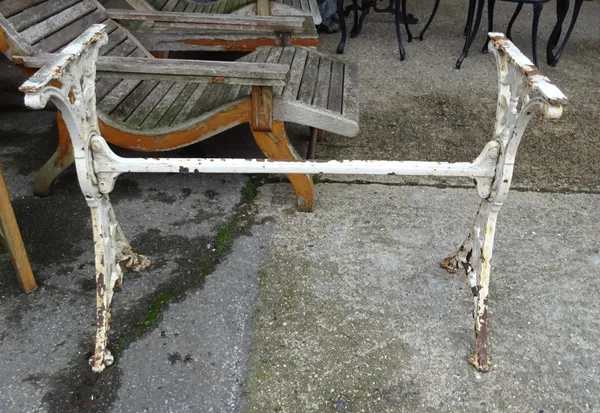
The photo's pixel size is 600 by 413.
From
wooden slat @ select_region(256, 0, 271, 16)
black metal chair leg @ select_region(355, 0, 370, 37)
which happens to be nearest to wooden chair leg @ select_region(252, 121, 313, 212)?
wooden slat @ select_region(256, 0, 271, 16)

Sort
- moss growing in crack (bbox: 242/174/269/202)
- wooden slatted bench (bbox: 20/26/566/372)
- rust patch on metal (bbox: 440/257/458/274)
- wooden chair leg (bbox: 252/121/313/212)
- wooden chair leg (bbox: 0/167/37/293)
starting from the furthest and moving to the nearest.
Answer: moss growing in crack (bbox: 242/174/269/202)
wooden chair leg (bbox: 252/121/313/212)
rust patch on metal (bbox: 440/257/458/274)
wooden chair leg (bbox: 0/167/37/293)
wooden slatted bench (bbox: 20/26/566/372)

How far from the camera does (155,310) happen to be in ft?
6.88

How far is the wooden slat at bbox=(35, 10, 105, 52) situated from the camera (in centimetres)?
260

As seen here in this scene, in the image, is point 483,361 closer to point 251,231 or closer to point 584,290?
point 584,290

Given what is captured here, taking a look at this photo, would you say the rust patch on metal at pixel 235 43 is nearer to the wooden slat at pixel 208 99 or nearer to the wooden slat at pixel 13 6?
the wooden slat at pixel 208 99

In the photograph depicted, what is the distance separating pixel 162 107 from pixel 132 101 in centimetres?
17

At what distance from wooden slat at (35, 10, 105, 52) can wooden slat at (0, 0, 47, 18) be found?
0.56ft

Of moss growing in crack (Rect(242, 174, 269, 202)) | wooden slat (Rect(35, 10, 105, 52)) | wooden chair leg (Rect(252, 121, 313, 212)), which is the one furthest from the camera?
moss growing in crack (Rect(242, 174, 269, 202))

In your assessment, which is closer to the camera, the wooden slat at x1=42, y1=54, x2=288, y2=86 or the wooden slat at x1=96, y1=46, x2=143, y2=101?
the wooden slat at x1=42, y1=54, x2=288, y2=86

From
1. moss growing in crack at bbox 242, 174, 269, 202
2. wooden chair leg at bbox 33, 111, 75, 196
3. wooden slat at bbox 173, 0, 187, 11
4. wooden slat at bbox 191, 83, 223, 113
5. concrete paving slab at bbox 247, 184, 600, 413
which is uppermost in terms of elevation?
wooden slat at bbox 173, 0, 187, 11

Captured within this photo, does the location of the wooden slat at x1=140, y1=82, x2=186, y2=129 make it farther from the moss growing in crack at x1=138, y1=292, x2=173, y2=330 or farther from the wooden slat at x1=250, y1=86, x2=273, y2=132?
the moss growing in crack at x1=138, y1=292, x2=173, y2=330

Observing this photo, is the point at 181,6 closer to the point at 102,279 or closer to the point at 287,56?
the point at 287,56

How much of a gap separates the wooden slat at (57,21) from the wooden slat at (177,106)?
0.69 meters

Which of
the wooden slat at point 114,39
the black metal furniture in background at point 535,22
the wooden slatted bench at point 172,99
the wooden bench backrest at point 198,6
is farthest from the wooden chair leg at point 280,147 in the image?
the black metal furniture in background at point 535,22
